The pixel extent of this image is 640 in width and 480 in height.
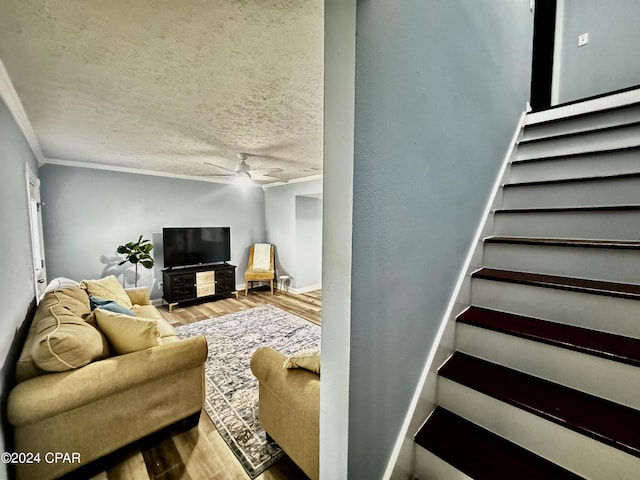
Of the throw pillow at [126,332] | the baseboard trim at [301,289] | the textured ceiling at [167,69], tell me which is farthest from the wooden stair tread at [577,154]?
the baseboard trim at [301,289]

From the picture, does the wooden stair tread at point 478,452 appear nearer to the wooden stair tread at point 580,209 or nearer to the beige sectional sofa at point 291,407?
the beige sectional sofa at point 291,407

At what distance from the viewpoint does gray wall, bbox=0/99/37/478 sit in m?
1.53

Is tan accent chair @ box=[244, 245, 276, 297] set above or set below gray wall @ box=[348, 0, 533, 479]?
below

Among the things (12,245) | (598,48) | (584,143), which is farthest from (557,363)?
(598,48)

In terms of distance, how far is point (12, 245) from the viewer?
1.85 metres

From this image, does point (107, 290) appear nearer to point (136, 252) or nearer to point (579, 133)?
point (136, 252)

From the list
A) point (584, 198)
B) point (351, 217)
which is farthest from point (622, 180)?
point (351, 217)

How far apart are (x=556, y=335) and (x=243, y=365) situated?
2.61 meters

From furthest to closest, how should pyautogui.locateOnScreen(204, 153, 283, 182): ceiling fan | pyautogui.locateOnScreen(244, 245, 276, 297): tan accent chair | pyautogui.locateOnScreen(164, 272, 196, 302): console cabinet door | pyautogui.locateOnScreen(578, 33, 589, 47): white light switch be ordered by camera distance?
pyautogui.locateOnScreen(244, 245, 276, 297): tan accent chair, pyautogui.locateOnScreen(164, 272, 196, 302): console cabinet door, pyautogui.locateOnScreen(204, 153, 283, 182): ceiling fan, pyautogui.locateOnScreen(578, 33, 589, 47): white light switch

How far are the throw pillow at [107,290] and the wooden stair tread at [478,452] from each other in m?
3.33

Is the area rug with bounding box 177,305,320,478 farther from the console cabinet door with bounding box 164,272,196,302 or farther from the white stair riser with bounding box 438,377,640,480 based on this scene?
the white stair riser with bounding box 438,377,640,480

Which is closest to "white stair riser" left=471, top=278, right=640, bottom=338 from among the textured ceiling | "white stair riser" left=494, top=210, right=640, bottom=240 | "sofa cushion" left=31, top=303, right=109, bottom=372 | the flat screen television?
"white stair riser" left=494, top=210, right=640, bottom=240

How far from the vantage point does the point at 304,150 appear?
3.31 metres

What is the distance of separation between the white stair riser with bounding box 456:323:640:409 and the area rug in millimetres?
1444
